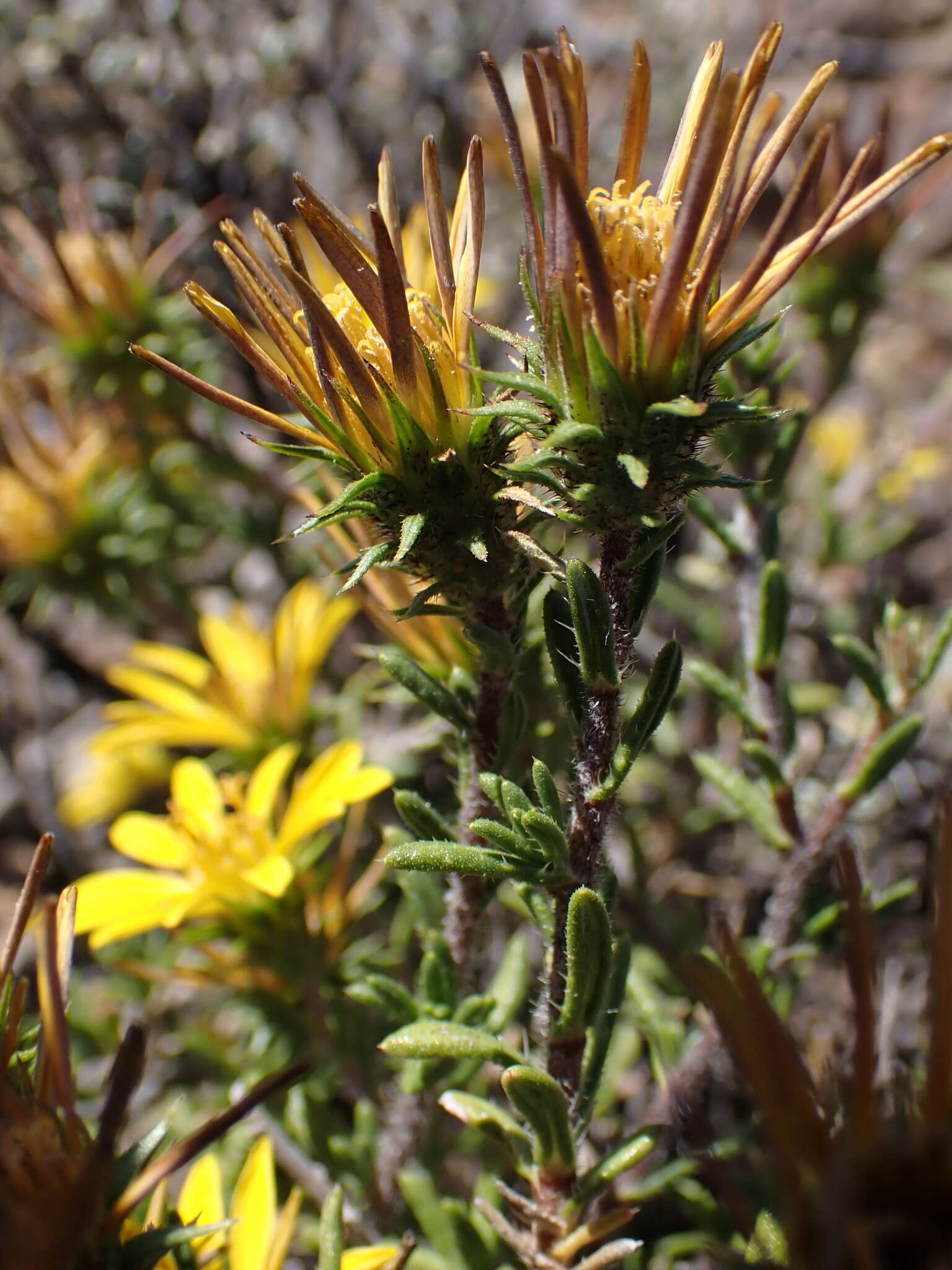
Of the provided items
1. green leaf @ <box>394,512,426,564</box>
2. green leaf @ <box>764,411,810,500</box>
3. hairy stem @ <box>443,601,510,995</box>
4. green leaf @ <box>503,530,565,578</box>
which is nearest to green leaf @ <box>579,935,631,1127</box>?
Answer: hairy stem @ <box>443,601,510,995</box>

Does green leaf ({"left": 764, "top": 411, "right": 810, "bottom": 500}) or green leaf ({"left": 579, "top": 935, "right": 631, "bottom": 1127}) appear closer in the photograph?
green leaf ({"left": 579, "top": 935, "right": 631, "bottom": 1127})

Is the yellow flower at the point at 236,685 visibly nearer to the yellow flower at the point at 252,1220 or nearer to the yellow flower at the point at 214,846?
the yellow flower at the point at 214,846

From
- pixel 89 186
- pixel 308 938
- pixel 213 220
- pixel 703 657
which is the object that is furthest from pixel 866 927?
pixel 89 186

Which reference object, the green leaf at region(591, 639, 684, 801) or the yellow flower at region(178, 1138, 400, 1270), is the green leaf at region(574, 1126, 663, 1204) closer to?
the yellow flower at region(178, 1138, 400, 1270)

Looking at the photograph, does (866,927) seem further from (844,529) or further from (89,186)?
(89,186)

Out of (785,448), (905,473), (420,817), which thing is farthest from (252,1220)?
(905,473)

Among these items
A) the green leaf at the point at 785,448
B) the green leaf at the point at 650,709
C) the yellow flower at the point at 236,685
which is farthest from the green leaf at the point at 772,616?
the yellow flower at the point at 236,685
